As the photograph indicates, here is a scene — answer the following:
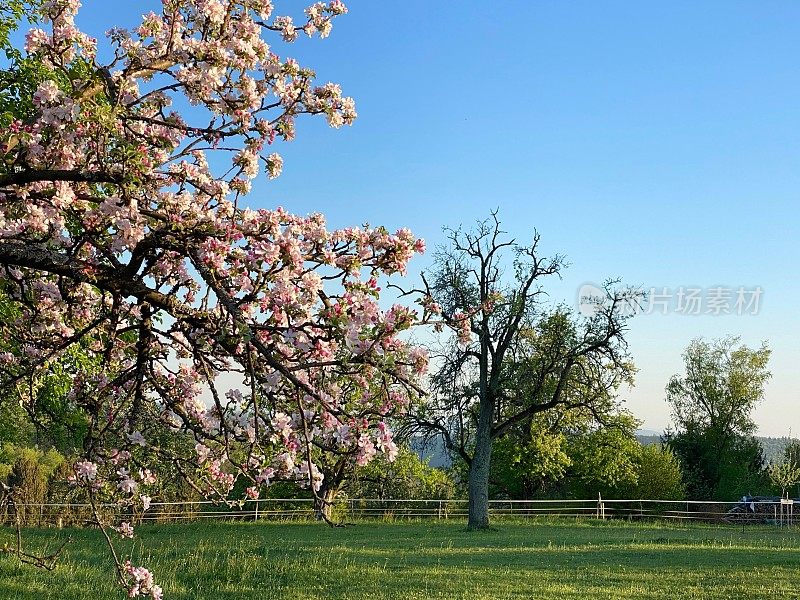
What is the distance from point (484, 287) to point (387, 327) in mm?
21788

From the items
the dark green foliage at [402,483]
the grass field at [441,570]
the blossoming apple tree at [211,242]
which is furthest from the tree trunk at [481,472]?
the blossoming apple tree at [211,242]

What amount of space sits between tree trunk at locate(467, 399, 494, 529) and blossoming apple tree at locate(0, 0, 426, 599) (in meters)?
21.6

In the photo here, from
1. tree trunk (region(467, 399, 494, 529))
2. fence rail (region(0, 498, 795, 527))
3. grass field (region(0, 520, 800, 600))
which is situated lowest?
fence rail (region(0, 498, 795, 527))

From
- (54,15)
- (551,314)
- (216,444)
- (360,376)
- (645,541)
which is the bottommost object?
(645,541)

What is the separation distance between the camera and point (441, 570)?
1387 centimetres

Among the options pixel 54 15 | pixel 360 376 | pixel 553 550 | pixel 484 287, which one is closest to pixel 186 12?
pixel 54 15

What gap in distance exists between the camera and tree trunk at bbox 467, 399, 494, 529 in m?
26.8

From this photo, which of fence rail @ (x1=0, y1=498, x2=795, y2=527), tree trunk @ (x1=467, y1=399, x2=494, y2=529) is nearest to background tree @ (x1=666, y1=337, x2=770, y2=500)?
fence rail @ (x1=0, y1=498, x2=795, y2=527)

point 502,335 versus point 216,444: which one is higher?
point 502,335

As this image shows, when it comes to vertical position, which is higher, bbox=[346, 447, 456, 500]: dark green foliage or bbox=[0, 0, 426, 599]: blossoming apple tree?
bbox=[0, 0, 426, 599]: blossoming apple tree

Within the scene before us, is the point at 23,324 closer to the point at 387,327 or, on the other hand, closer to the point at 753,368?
the point at 387,327

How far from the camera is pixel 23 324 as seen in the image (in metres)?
6.60

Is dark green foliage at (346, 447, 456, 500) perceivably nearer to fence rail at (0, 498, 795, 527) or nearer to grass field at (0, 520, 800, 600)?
fence rail at (0, 498, 795, 527)

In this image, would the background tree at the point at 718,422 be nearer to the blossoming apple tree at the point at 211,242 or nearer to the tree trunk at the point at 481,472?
the tree trunk at the point at 481,472
